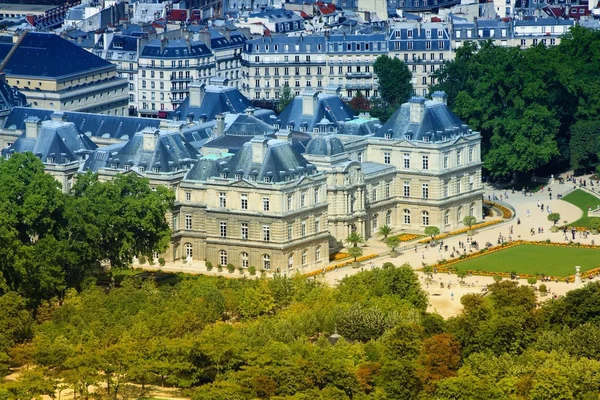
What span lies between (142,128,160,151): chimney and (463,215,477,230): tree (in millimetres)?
23435

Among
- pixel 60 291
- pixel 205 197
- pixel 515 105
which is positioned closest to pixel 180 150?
pixel 205 197

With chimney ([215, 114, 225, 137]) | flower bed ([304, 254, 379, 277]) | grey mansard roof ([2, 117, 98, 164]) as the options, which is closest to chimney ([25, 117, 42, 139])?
grey mansard roof ([2, 117, 98, 164])

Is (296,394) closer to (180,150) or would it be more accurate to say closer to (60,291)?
(60,291)

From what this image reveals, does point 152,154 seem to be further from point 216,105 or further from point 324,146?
point 216,105

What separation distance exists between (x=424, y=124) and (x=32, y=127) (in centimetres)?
2769

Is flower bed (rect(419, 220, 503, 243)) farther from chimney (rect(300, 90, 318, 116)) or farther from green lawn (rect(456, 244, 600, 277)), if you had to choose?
chimney (rect(300, 90, 318, 116))

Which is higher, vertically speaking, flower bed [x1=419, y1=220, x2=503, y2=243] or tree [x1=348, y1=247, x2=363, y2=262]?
tree [x1=348, y1=247, x2=363, y2=262]

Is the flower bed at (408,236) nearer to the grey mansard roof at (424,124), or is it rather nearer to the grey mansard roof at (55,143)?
the grey mansard roof at (424,124)

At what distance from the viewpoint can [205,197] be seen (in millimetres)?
168375

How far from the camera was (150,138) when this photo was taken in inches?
6718

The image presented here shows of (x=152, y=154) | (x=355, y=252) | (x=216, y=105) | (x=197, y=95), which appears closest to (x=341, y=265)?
(x=355, y=252)

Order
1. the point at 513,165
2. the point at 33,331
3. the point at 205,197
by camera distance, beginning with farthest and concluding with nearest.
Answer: the point at 513,165
the point at 205,197
the point at 33,331

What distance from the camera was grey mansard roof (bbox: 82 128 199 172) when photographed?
558 feet

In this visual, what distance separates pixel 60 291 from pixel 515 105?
5368 centimetres
